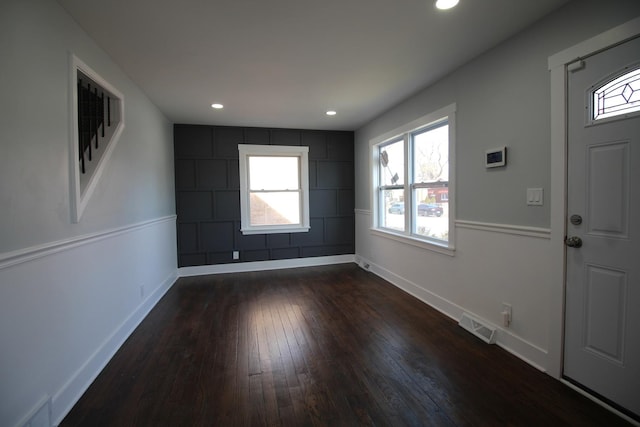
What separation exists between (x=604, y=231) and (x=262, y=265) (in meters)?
4.42

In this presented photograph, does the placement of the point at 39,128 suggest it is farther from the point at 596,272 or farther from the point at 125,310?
the point at 596,272

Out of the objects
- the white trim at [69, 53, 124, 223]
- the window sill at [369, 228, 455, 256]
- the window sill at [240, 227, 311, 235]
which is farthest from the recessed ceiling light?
the window sill at [240, 227, 311, 235]

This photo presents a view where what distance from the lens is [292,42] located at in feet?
7.65

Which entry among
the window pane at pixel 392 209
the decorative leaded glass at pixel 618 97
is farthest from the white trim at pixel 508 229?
the window pane at pixel 392 209

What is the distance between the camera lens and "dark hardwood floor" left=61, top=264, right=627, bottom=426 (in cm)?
170

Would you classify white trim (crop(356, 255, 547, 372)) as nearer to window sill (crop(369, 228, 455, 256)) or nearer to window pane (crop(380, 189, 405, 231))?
window sill (crop(369, 228, 455, 256))

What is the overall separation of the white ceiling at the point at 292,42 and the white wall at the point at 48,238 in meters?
0.37

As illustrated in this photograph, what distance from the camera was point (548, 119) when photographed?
204 centimetres

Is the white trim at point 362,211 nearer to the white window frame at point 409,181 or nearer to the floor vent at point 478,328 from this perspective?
the white window frame at point 409,181

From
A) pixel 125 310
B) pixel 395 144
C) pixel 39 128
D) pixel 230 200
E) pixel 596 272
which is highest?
pixel 395 144

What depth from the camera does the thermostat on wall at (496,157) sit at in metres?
2.38

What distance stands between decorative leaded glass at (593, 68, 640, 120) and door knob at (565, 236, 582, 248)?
2.42 ft

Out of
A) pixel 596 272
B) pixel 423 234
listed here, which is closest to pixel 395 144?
pixel 423 234

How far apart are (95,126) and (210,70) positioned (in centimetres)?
111
